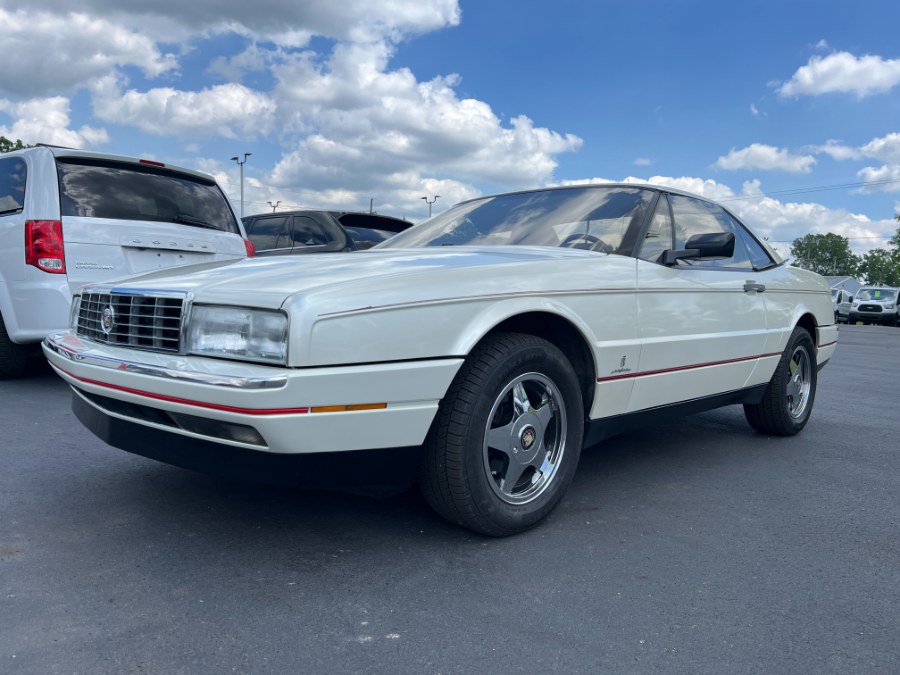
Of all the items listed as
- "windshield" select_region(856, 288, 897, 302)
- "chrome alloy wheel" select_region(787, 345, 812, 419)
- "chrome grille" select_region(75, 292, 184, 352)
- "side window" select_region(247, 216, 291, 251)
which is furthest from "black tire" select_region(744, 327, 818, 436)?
"windshield" select_region(856, 288, 897, 302)

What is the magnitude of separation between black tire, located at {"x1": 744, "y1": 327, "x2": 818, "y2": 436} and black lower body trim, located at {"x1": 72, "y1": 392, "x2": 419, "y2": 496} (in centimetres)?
292

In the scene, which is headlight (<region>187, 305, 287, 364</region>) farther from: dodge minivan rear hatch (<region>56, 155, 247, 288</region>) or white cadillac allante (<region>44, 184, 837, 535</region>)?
dodge minivan rear hatch (<region>56, 155, 247, 288</region>)

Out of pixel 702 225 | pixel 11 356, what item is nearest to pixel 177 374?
pixel 702 225

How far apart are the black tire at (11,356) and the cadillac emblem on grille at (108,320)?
3.03 m

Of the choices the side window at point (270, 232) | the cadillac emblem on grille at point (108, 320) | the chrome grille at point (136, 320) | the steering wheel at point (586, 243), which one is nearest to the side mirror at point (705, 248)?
the steering wheel at point (586, 243)

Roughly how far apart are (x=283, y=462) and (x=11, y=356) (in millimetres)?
4057

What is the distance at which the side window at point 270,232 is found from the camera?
9430mm

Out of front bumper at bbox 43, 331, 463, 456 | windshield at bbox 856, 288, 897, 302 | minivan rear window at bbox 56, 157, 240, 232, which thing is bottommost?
windshield at bbox 856, 288, 897, 302

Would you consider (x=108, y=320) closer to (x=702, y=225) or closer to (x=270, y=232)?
(x=702, y=225)

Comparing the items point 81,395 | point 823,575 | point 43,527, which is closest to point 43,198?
point 81,395

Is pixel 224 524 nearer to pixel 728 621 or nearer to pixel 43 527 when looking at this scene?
pixel 43 527

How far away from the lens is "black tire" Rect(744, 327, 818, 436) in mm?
4484

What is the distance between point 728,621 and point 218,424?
163cm

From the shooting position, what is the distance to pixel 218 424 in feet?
7.32
